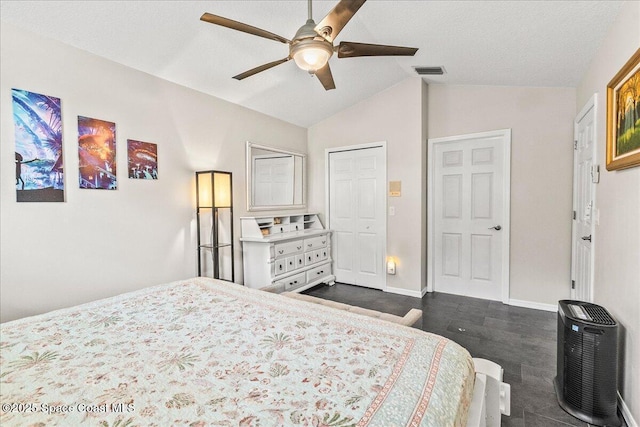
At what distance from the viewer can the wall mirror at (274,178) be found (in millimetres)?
3967

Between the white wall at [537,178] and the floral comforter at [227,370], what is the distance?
2.92 metres

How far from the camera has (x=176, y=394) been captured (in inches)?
38.8

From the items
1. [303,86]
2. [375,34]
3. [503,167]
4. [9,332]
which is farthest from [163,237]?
[503,167]

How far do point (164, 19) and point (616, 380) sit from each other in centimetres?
367

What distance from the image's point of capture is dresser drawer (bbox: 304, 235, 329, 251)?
422cm

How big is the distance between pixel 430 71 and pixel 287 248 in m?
2.67

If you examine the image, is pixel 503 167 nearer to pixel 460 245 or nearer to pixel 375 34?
pixel 460 245

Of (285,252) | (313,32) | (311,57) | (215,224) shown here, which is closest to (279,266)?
(285,252)

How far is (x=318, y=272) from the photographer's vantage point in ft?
14.6

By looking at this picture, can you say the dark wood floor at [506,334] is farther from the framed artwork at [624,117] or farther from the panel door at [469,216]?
the framed artwork at [624,117]

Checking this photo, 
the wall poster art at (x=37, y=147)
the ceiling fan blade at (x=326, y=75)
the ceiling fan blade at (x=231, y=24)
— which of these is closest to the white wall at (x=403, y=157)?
the ceiling fan blade at (x=326, y=75)

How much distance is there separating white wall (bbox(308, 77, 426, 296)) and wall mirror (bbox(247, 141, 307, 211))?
0.99 meters

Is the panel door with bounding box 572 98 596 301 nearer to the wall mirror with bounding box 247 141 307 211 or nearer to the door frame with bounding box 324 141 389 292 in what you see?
the door frame with bounding box 324 141 389 292

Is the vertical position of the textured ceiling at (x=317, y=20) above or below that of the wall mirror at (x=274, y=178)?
above
